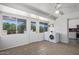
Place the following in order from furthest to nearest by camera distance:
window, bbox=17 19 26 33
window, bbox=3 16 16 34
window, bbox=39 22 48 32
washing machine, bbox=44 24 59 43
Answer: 1. washing machine, bbox=44 24 59 43
2. window, bbox=39 22 48 32
3. window, bbox=17 19 26 33
4. window, bbox=3 16 16 34

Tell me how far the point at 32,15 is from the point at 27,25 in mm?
404

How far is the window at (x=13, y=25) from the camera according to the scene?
2.06m

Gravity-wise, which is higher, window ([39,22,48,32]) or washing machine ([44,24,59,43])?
window ([39,22,48,32])

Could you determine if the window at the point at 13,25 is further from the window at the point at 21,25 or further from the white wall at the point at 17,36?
the white wall at the point at 17,36

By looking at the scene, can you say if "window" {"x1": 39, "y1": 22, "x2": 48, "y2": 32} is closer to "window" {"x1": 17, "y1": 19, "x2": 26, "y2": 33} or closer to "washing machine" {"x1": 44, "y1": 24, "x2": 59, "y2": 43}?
"washing machine" {"x1": 44, "y1": 24, "x2": 59, "y2": 43}

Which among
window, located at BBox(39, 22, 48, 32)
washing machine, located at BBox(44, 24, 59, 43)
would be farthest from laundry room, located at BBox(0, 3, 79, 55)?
washing machine, located at BBox(44, 24, 59, 43)

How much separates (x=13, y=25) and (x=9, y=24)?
118mm

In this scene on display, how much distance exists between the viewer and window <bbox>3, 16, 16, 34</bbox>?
2.05 metres

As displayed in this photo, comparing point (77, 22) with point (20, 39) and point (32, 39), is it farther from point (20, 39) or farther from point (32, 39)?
point (20, 39)

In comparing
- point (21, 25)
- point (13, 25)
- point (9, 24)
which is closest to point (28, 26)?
point (21, 25)

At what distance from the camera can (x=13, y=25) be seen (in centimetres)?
210

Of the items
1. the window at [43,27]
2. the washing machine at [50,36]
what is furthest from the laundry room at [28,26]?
the washing machine at [50,36]

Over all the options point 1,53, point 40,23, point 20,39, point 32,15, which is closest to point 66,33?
point 40,23

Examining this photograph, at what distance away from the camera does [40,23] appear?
2.41 metres
